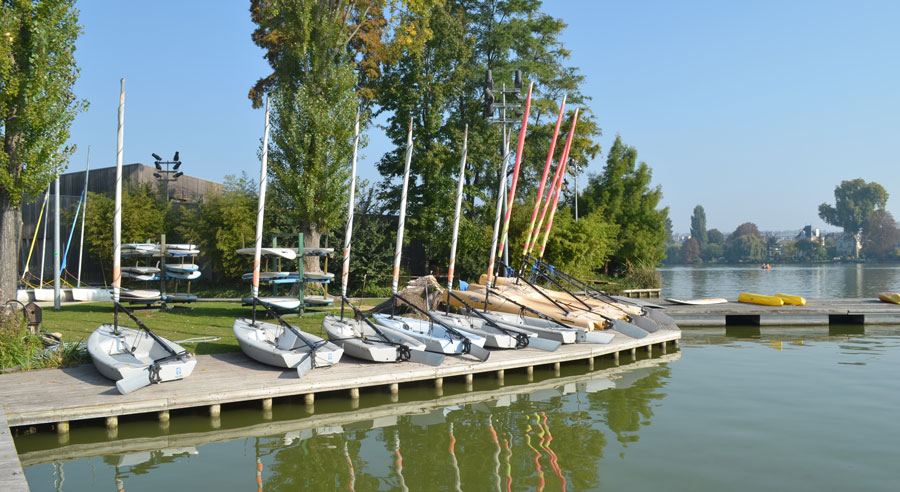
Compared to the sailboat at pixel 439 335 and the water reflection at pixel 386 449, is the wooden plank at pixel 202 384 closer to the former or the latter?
the sailboat at pixel 439 335

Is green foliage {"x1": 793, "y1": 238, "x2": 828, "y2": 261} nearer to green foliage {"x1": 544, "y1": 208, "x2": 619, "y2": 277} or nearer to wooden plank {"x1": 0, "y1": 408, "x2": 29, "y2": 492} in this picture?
green foliage {"x1": 544, "y1": 208, "x2": 619, "y2": 277}

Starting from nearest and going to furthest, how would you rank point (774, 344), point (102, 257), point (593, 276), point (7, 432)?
1. point (7, 432)
2. point (774, 344)
3. point (102, 257)
4. point (593, 276)

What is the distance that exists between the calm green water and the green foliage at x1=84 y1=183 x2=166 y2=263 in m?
23.0

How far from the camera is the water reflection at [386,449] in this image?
30.2ft

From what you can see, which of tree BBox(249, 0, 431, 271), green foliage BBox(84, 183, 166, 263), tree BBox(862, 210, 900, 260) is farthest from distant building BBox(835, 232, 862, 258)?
green foliage BBox(84, 183, 166, 263)

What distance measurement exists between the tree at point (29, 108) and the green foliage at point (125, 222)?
1589 centimetres

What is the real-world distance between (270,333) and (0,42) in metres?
9.05

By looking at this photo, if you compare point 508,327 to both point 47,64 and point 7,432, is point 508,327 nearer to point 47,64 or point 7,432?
point 7,432

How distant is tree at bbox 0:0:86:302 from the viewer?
15.9 meters

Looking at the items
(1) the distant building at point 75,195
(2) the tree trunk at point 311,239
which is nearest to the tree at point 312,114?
(2) the tree trunk at point 311,239

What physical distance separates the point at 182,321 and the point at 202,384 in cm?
738

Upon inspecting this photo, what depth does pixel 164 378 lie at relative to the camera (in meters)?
11.5

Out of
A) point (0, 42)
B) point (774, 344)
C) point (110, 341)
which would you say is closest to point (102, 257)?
point (0, 42)

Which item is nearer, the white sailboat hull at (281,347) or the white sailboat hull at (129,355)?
the white sailboat hull at (129,355)
